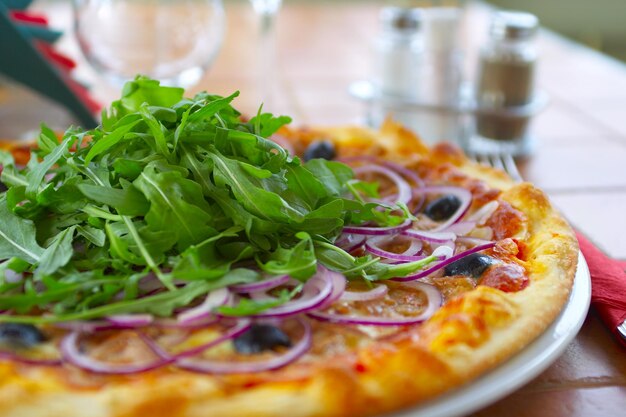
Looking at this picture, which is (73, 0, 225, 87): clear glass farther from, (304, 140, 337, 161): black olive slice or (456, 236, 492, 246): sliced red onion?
(456, 236, 492, 246): sliced red onion

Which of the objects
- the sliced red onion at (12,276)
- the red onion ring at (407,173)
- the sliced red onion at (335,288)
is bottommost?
the red onion ring at (407,173)

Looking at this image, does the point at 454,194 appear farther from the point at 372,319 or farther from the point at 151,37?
the point at 151,37

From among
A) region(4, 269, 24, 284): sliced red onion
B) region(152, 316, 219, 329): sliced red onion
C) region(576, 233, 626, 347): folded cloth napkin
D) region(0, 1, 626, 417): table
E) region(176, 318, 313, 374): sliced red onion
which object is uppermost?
region(4, 269, 24, 284): sliced red onion

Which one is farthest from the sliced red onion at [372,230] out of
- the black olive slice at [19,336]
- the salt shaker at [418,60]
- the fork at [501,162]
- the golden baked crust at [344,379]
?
the salt shaker at [418,60]

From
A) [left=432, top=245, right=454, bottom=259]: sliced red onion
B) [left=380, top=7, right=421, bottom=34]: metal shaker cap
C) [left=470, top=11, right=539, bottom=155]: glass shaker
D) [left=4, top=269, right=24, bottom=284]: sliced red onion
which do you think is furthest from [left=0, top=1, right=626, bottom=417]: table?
[left=4, top=269, right=24, bottom=284]: sliced red onion

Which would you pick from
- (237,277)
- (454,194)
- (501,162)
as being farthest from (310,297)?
(501,162)

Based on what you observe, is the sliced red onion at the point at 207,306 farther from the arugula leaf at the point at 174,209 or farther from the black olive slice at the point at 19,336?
the black olive slice at the point at 19,336

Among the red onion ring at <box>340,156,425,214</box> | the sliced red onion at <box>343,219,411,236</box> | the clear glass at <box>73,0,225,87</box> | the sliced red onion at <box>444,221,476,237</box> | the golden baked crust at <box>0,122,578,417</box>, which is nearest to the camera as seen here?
the golden baked crust at <box>0,122,578,417</box>

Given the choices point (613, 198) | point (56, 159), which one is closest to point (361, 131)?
point (613, 198)
